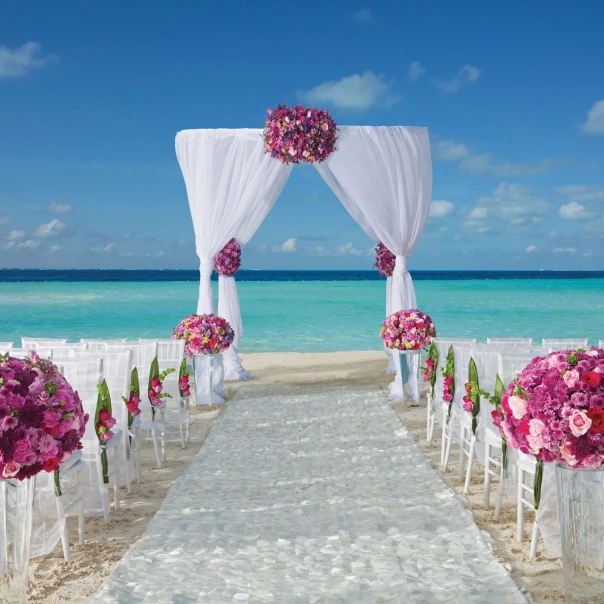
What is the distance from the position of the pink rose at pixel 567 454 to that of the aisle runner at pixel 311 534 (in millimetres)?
693

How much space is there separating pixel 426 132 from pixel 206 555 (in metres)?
5.87

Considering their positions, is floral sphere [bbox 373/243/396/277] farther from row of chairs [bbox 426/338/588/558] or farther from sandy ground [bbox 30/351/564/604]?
row of chairs [bbox 426/338/588/558]

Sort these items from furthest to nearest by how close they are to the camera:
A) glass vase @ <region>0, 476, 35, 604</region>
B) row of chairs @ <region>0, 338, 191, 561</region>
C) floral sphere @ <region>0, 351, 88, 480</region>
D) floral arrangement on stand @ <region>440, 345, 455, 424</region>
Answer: floral arrangement on stand @ <region>440, 345, 455, 424</region> → row of chairs @ <region>0, 338, 191, 561</region> → glass vase @ <region>0, 476, 35, 604</region> → floral sphere @ <region>0, 351, 88, 480</region>

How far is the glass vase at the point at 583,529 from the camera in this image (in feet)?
7.80

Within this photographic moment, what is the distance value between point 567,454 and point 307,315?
21.1 meters

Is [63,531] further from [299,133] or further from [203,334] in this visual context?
[299,133]

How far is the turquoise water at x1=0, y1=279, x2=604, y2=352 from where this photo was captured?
1803cm

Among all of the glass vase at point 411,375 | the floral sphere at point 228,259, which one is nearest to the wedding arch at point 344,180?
the glass vase at point 411,375

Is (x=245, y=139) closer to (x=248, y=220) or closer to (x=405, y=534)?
(x=248, y=220)

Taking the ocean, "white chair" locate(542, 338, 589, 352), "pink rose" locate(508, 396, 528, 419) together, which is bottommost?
the ocean

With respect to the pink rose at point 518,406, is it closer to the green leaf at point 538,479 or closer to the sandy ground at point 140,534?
the green leaf at point 538,479

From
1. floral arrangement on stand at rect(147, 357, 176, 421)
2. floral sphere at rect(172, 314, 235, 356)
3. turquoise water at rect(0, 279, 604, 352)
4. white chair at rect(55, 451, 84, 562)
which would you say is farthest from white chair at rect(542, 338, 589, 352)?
turquoise water at rect(0, 279, 604, 352)

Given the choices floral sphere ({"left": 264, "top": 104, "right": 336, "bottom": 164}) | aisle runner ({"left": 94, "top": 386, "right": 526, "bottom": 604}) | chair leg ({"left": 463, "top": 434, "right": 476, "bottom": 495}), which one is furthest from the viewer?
floral sphere ({"left": 264, "top": 104, "right": 336, "bottom": 164})

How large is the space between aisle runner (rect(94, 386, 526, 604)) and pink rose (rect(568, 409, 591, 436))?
0.83 metres
